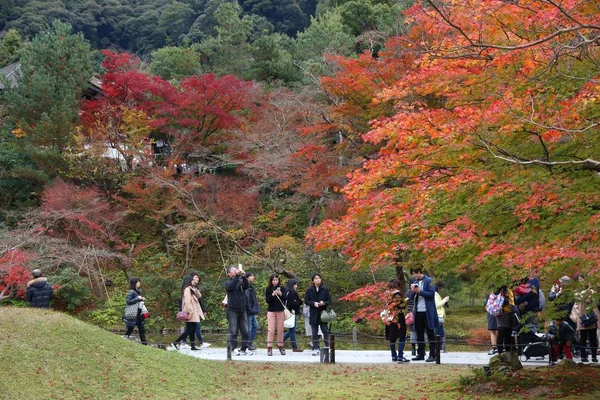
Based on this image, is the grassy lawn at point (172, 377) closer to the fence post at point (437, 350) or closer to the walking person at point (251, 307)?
the fence post at point (437, 350)

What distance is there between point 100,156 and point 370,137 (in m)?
16.0

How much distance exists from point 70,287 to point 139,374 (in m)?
12.8

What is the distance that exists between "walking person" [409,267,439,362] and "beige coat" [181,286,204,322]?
4.53 metres

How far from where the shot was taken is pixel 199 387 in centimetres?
1020

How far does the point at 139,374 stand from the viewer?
10016mm

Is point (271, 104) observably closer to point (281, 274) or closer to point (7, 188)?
point (281, 274)

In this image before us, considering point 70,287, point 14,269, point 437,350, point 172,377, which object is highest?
point 14,269

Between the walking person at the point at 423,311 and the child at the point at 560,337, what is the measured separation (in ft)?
6.82

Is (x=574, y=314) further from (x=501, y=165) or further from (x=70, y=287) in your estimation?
(x=70, y=287)

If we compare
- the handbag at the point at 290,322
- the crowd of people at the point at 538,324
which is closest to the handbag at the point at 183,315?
the handbag at the point at 290,322

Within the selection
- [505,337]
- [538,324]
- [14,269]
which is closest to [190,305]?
[505,337]

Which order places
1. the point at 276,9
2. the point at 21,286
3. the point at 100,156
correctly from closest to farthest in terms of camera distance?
the point at 21,286 → the point at 100,156 → the point at 276,9

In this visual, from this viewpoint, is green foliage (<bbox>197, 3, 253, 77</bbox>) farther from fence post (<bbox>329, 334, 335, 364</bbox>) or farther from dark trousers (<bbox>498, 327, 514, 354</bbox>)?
dark trousers (<bbox>498, 327, 514, 354</bbox>)

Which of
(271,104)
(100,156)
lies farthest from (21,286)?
(271,104)
